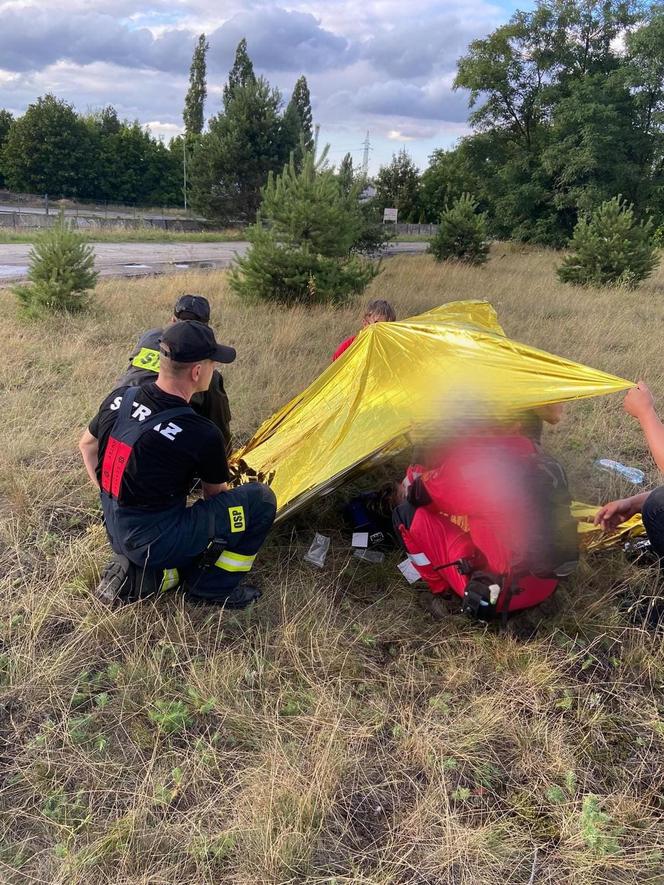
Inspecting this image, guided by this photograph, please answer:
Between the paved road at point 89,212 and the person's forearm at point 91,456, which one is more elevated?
the paved road at point 89,212

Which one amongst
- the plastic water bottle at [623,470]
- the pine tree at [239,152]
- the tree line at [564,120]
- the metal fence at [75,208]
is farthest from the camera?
the metal fence at [75,208]

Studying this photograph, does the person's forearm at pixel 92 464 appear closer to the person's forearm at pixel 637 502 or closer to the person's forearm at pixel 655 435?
the person's forearm at pixel 655 435

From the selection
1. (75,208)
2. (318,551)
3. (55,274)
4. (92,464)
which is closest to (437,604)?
(318,551)

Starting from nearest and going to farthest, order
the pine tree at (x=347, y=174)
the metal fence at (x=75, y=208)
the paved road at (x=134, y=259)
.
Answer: the pine tree at (x=347, y=174)
the paved road at (x=134, y=259)
the metal fence at (x=75, y=208)

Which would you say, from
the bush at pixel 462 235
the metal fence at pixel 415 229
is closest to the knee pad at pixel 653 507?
the bush at pixel 462 235

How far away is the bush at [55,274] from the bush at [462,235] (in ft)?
34.6

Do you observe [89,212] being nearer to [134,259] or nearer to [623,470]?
[134,259]

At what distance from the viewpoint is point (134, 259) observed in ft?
53.5

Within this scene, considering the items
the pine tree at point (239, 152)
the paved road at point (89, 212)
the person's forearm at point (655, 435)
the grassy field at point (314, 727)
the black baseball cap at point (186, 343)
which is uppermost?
the pine tree at point (239, 152)

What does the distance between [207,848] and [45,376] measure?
4.53m

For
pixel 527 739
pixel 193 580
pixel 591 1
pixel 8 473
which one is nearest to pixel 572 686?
pixel 527 739

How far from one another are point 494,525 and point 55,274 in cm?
651

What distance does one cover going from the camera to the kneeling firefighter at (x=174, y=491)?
2.26 meters

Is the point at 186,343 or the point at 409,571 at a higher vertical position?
the point at 186,343
